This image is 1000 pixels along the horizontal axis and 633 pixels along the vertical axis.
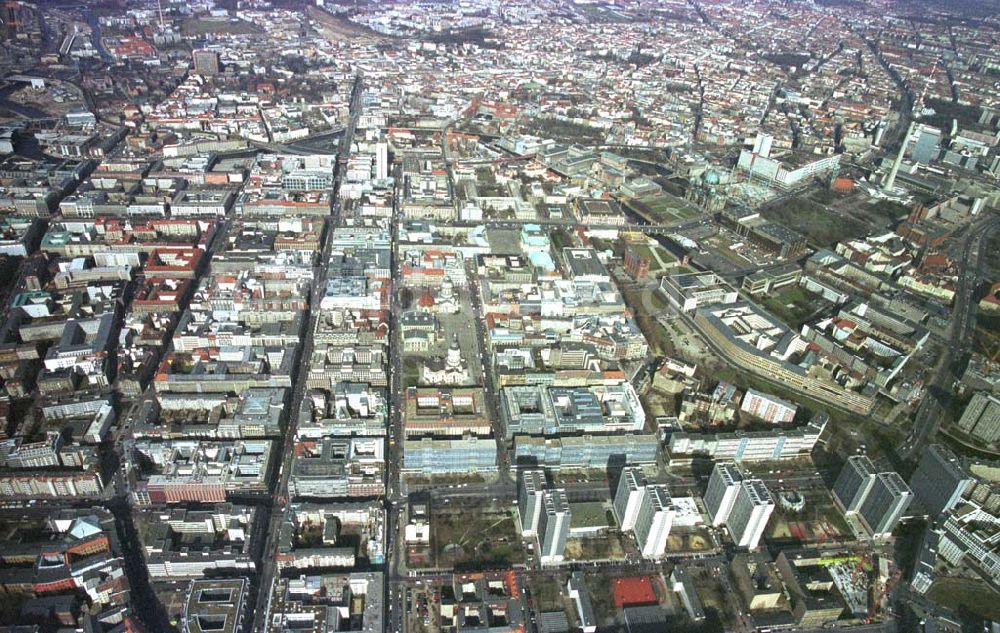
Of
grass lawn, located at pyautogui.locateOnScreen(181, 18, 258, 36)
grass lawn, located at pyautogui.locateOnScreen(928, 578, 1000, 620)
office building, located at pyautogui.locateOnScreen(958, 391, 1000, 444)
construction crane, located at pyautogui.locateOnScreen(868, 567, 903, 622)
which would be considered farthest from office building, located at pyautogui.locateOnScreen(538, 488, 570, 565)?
grass lawn, located at pyautogui.locateOnScreen(181, 18, 258, 36)

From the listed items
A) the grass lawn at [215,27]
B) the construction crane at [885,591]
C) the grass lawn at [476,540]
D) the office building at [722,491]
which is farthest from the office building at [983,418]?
the grass lawn at [215,27]

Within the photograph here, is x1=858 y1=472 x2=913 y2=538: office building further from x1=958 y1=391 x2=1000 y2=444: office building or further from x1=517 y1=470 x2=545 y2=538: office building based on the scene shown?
x1=517 y1=470 x2=545 y2=538: office building

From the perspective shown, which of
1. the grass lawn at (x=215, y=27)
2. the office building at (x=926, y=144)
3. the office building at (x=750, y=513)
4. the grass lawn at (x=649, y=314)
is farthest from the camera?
the grass lawn at (x=215, y=27)

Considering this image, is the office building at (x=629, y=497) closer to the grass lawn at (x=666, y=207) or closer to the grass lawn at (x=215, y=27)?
the grass lawn at (x=666, y=207)

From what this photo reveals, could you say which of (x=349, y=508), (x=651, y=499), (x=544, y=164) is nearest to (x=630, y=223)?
(x=544, y=164)

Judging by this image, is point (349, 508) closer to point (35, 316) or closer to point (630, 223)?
point (35, 316)
